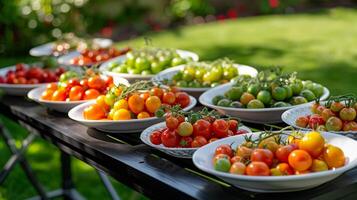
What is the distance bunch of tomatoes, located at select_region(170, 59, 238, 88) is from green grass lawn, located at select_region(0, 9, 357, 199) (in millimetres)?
1382

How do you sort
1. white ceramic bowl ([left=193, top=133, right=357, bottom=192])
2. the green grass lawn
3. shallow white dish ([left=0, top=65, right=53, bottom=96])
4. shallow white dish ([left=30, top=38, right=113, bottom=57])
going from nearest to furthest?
white ceramic bowl ([left=193, top=133, right=357, bottom=192]) < shallow white dish ([left=0, top=65, right=53, bottom=96]) < shallow white dish ([left=30, top=38, right=113, bottom=57]) < the green grass lawn

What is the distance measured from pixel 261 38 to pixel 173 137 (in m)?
6.41

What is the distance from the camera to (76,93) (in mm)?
2777

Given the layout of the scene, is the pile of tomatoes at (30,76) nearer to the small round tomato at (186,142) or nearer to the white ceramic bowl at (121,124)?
the white ceramic bowl at (121,124)

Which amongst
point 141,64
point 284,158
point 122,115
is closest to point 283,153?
point 284,158

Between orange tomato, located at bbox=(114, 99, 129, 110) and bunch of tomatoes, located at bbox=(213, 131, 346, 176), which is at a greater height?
orange tomato, located at bbox=(114, 99, 129, 110)

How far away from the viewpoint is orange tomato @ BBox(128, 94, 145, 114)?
2393 millimetres

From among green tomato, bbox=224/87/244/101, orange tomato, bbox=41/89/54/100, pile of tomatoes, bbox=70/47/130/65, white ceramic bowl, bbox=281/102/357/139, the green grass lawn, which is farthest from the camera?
the green grass lawn

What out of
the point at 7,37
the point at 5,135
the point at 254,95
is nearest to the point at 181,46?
the point at 7,37

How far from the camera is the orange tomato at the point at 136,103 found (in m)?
2.39

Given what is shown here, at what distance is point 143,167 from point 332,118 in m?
0.66

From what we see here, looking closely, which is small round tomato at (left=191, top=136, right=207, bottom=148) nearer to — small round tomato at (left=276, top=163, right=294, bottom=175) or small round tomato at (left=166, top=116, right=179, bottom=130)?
small round tomato at (left=166, top=116, right=179, bottom=130)

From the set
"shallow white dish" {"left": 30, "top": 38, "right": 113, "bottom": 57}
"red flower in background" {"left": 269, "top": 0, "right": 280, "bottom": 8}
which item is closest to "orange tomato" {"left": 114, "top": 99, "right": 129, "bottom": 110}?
"shallow white dish" {"left": 30, "top": 38, "right": 113, "bottom": 57}

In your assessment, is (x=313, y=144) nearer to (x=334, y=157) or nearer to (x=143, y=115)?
(x=334, y=157)
